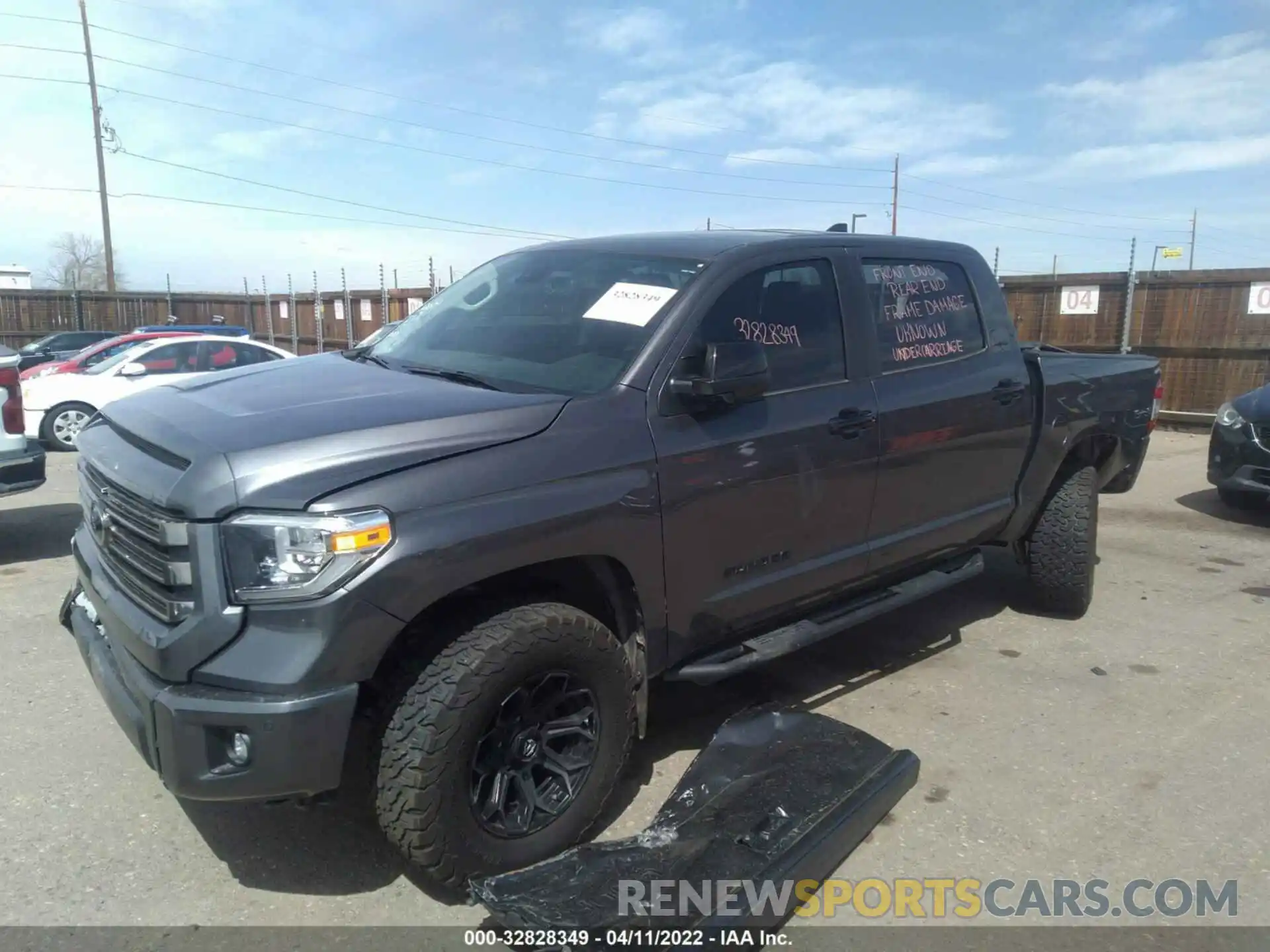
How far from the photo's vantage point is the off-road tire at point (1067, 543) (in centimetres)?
512

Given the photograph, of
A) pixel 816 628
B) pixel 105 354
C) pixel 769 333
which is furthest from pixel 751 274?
pixel 105 354

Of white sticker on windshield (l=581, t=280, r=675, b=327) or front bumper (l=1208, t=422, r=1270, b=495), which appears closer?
white sticker on windshield (l=581, t=280, r=675, b=327)

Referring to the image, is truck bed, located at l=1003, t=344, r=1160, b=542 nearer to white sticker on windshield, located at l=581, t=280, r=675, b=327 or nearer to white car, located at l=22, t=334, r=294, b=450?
white sticker on windshield, located at l=581, t=280, r=675, b=327

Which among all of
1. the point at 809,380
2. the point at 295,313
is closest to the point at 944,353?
the point at 809,380

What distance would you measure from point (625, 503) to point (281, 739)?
1186 mm

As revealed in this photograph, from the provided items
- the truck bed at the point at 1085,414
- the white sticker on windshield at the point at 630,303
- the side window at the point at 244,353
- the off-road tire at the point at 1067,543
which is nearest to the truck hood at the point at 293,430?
the white sticker on windshield at the point at 630,303

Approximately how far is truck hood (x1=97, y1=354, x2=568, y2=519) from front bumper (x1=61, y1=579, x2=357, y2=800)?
48 cm

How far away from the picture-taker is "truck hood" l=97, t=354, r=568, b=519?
2.47 meters

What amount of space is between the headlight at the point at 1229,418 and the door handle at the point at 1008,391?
13.8ft

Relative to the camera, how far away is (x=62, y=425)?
11.5m

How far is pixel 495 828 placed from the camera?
276 centimetres

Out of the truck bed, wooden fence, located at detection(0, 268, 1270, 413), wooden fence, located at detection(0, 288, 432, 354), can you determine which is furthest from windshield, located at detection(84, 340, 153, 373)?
wooden fence, located at detection(0, 268, 1270, 413)

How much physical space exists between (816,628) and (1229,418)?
19.6 feet

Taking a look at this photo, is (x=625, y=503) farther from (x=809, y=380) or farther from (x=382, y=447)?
(x=809, y=380)
